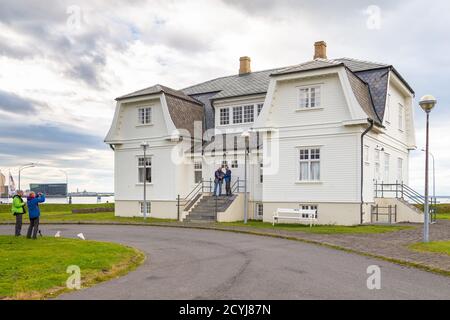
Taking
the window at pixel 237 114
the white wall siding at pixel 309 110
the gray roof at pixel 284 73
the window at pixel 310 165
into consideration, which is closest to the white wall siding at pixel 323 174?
the window at pixel 310 165

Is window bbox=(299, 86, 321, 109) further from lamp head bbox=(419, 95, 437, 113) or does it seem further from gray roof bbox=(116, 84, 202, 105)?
gray roof bbox=(116, 84, 202, 105)

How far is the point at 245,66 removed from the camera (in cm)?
3369

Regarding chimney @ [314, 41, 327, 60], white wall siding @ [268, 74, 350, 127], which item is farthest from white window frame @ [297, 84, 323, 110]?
chimney @ [314, 41, 327, 60]

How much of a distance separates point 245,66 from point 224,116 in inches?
258

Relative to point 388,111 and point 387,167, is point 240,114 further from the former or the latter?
point 387,167

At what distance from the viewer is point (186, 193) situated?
2775 centimetres

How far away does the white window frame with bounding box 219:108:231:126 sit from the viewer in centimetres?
2877

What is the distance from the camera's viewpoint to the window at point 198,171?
2778 centimetres

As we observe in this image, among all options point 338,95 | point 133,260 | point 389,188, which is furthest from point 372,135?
point 133,260

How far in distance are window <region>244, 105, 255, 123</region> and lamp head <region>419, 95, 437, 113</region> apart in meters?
13.7

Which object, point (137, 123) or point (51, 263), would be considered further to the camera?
point (137, 123)

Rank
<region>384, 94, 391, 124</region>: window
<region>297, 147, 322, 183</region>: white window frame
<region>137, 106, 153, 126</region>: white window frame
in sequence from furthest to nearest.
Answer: <region>137, 106, 153, 126</region>: white window frame → <region>384, 94, 391, 124</region>: window → <region>297, 147, 322, 183</region>: white window frame

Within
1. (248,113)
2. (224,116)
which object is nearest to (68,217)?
(224,116)
